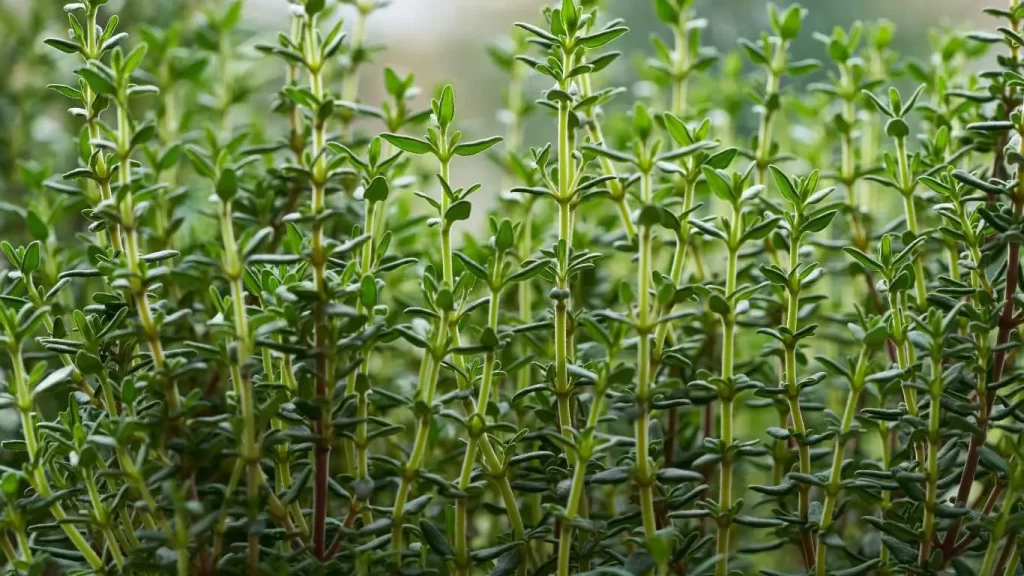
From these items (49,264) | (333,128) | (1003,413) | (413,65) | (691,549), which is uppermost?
(413,65)

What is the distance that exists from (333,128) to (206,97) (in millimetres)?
206

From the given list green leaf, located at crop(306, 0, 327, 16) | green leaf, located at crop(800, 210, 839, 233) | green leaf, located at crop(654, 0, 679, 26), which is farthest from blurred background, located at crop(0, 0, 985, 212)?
green leaf, located at crop(800, 210, 839, 233)

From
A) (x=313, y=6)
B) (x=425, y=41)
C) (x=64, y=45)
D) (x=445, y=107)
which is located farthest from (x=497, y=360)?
(x=425, y=41)

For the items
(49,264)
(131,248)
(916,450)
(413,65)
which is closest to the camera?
(131,248)

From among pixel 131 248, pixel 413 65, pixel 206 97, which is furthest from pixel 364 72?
pixel 131 248

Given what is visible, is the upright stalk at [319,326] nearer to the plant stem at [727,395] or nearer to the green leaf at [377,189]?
the green leaf at [377,189]

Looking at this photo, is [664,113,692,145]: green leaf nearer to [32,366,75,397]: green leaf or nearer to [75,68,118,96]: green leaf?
[75,68,118,96]: green leaf

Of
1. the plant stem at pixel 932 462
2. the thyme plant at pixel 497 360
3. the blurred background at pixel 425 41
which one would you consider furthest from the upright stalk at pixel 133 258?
the plant stem at pixel 932 462

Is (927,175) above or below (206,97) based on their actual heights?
below

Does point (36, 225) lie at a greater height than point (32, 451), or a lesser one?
greater

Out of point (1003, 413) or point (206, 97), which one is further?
point (206, 97)

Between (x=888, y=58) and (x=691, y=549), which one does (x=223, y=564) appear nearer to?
(x=691, y=549)

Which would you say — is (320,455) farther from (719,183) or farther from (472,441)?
(719,183)

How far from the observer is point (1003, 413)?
756 millimetres
